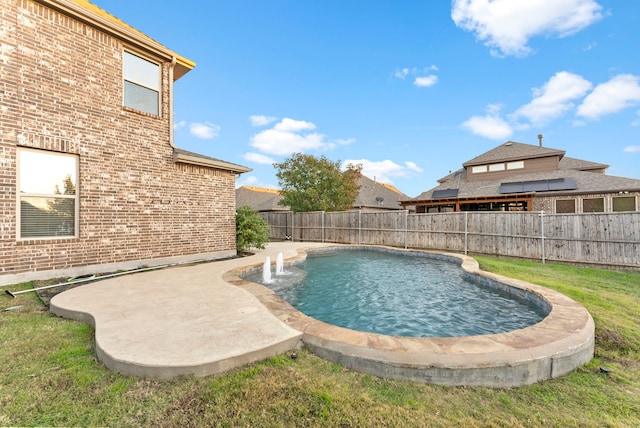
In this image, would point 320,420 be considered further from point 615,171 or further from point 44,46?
point 615,171

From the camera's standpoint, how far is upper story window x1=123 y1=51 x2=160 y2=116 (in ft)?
24.4

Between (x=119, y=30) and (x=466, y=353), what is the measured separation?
32.3 feet

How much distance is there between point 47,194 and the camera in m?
6.12

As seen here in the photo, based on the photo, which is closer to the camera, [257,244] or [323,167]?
[257,244]

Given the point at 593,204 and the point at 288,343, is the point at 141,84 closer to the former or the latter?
the point at 288,343

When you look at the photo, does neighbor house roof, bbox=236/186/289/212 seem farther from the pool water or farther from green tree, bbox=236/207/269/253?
the pool water

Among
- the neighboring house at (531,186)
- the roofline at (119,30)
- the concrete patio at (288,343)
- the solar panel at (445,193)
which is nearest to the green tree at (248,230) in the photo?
the roofline at (119,30)

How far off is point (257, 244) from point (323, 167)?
12591 mm

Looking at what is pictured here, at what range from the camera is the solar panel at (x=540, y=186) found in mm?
17939

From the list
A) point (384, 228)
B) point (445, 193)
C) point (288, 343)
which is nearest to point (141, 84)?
point (288, 343)

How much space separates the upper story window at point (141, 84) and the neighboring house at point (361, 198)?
1946 cm

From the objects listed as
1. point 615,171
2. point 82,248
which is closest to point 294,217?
point 82,248

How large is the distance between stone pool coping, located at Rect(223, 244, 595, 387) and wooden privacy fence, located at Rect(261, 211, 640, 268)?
7565 mm

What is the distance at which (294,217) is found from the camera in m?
18.9
